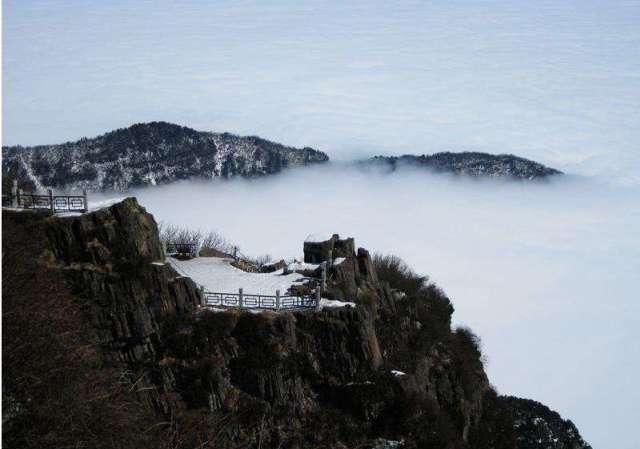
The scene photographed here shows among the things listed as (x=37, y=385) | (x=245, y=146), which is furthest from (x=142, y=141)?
(x=37, y=385)

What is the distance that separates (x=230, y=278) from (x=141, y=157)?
124338 mm

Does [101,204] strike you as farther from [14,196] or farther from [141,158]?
[141,158]

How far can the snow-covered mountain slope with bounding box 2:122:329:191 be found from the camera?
14075cm

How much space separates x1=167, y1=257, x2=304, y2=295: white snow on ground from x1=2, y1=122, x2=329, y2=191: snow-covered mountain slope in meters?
90.4

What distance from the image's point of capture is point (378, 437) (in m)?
36.0

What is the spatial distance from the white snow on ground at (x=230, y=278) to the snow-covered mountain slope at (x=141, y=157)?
90392 millimetres

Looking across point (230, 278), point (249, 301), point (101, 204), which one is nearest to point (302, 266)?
point (230, 278)

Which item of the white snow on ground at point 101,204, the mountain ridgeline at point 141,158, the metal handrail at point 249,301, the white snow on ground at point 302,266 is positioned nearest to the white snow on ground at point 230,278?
the white snow on ground at point 302,266

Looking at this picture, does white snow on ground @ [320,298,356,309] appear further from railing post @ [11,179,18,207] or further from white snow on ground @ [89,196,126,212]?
railing post @ [11,179,18,207]

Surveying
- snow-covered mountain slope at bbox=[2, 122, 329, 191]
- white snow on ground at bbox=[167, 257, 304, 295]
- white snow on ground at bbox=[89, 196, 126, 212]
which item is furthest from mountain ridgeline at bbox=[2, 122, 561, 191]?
white snow on ground at bbox=[89, 196, 126, 212]

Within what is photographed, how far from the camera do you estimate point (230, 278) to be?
1607 inches

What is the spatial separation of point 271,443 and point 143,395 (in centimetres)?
645

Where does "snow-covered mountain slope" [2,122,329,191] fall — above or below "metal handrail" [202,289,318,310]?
above

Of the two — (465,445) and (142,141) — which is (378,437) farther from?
(142,141)
